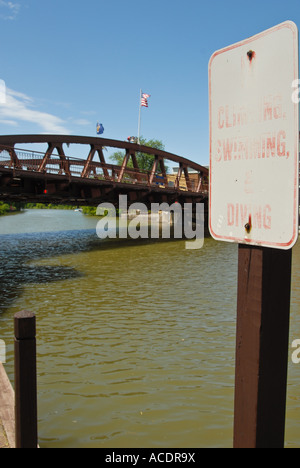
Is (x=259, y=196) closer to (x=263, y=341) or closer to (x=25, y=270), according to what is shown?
(x=263, y=341)

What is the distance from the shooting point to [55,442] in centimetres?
419

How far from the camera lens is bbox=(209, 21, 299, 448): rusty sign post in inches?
67.9

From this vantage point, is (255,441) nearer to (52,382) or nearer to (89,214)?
(52,382)

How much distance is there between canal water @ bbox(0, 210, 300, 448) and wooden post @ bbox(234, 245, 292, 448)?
8.44 ft

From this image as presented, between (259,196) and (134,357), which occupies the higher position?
(259,196)

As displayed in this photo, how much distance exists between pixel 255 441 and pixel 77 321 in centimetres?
685

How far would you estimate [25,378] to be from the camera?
291 cm

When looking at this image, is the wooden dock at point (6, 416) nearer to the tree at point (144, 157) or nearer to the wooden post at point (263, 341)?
the wooden post at point (263, 341)

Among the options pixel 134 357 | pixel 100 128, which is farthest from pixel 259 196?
pixel 100 128

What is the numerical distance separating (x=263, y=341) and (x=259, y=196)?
2.23ft

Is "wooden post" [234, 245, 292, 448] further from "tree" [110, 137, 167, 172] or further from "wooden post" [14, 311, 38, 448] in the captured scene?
"tree" [110, 137, 167, 172]

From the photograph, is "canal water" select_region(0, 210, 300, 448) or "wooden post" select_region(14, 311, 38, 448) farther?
"canal water" select_region(0, 210, 300, 448)

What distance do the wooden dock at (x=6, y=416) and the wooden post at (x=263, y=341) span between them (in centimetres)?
229

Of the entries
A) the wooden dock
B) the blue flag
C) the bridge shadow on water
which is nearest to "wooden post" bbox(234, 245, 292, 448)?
the wooden dock
